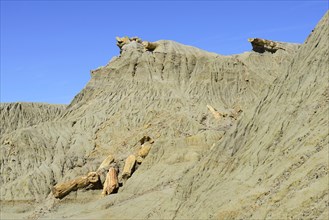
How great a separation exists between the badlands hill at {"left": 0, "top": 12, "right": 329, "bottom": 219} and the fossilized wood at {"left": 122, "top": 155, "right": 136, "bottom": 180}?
1.50ft

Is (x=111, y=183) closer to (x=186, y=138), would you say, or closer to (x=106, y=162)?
(x=106, y=162)

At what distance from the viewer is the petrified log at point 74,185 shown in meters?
38.4

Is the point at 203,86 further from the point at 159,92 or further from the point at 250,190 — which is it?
the point at 250,190

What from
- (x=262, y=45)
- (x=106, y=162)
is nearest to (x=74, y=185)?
(x=106, y=162)

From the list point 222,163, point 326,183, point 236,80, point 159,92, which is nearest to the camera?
point 326,183

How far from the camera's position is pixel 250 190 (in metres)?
21.6

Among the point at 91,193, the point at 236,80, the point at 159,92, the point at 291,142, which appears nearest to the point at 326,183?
the point at 291,142

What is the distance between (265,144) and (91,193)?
62.6ft

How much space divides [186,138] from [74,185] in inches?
357

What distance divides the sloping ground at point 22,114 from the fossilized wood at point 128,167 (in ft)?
113

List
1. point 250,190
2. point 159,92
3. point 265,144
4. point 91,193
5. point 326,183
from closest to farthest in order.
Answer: point 326,183 < point 250,190 < point 265,144 < point 91,193 < point 159,92

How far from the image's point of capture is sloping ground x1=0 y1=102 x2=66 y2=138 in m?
73.9

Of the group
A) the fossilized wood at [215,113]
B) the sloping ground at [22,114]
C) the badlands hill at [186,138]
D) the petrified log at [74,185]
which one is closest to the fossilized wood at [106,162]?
the badlands hill at [186,138]

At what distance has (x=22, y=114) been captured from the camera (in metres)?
76.1
